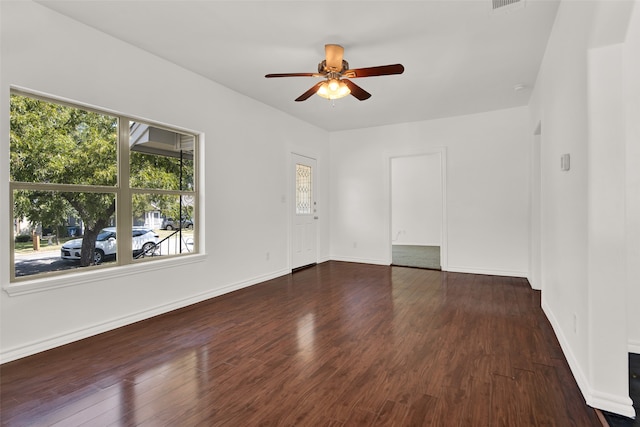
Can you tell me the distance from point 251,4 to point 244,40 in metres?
0.57

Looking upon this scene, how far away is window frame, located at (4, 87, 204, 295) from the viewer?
2.51m

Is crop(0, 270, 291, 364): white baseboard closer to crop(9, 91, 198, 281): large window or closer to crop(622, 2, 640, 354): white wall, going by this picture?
crop(9, 91, 198, 281): large window

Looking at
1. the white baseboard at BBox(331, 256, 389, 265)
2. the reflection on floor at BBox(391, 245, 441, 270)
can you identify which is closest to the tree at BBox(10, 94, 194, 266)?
the white baseboard at BBox(331, 256, 389, 265)

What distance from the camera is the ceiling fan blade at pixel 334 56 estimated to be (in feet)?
9.96

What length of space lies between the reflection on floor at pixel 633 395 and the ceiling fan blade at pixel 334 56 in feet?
10.5

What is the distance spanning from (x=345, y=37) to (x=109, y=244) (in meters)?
3.01

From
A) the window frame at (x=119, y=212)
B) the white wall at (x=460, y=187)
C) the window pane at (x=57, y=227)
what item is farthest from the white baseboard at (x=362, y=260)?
the window pane at (x=57, y=227)

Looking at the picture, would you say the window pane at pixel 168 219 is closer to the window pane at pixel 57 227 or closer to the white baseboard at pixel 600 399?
the window pane at pixel 57 227

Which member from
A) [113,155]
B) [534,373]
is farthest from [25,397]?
[534,373]

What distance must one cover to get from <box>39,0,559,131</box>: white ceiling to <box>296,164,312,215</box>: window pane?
183 centimetres

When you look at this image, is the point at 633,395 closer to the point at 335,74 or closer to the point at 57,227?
the point at 335,74

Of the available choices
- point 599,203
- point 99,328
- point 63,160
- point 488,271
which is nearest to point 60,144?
point 63,160

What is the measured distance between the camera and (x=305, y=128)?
6047 mm

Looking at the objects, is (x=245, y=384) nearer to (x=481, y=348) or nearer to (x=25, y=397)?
(x=25, y=397)
